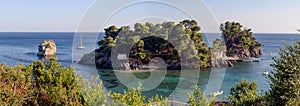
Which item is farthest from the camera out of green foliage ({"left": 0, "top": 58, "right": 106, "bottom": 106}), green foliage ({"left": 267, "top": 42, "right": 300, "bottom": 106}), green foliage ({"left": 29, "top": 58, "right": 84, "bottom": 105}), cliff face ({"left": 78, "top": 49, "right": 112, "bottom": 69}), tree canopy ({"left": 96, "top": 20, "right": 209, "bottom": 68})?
cliff face ({"left": 78, "top": 49, "right": 112, "bottom": 69})

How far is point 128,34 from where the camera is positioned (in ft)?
117

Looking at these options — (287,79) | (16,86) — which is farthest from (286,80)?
(16,86)

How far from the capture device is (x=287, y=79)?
8.03 m

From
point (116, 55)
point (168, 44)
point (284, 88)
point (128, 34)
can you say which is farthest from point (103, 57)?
point (284, 88)

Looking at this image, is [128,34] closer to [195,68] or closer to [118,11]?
[195,68]

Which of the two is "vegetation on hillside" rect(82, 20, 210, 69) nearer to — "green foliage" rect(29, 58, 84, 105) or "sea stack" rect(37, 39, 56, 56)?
"sea stack" rect(37, 39, 56, 56)

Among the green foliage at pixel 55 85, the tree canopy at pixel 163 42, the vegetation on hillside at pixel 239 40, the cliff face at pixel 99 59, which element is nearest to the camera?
the green foliage at pixel 55 85

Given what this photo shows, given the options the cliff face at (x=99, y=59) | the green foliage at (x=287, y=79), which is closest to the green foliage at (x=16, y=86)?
the green foliage at (x=287, y=79)

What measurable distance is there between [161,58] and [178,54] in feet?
8.99

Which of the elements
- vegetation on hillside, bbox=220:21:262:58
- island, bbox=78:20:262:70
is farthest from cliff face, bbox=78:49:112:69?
vegetation on hillside, bbox=220:21:262:58

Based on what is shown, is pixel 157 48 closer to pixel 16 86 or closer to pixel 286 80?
pixel 16 86

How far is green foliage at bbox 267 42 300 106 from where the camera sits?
308 inches

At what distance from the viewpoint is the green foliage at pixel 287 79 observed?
7820 millimetres

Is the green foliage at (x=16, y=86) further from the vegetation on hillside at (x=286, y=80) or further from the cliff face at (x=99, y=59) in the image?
the cliff face at (x=99, y=59)
